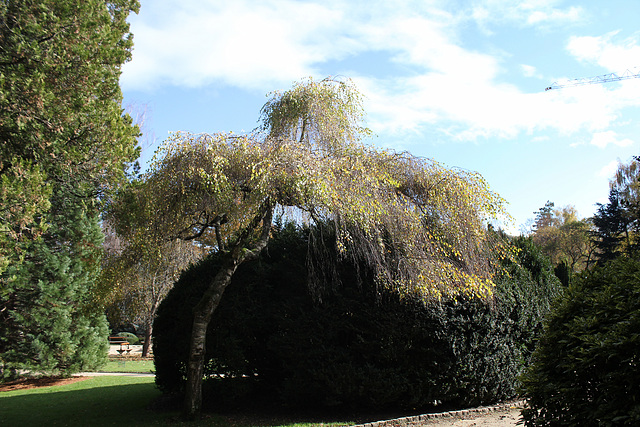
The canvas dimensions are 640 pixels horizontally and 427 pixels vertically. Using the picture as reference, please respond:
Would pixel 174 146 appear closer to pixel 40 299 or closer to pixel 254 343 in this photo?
pixel 254 343

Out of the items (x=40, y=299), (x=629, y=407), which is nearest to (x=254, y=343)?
(x=629, y=407)

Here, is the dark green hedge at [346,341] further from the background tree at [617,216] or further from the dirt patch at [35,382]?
the background tree at [617,216]

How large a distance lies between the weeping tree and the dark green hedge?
429mm

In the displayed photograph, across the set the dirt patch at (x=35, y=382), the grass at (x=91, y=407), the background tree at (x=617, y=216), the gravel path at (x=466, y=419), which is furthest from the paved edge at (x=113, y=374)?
the background tree at (x=617, y=216)

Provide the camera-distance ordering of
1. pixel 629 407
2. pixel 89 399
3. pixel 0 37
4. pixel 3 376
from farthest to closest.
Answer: pixel 3 376 < pixel 89 399 < pixel 0 37 < pixel 629 407

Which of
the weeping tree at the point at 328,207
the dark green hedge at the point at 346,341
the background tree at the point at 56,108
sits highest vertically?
the background tree at the point at 56,108

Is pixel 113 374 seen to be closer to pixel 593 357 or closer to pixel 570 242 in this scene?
pixel 593 357

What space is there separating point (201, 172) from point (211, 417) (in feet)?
13.2

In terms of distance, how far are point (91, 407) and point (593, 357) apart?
8946 millimetres

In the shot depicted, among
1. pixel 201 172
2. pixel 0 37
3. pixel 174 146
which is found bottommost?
pixel 201 172

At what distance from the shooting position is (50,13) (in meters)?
6.87

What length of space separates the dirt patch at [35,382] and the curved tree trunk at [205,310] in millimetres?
8136

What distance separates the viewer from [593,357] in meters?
3.48

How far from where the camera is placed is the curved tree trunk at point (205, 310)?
23.6 feet
